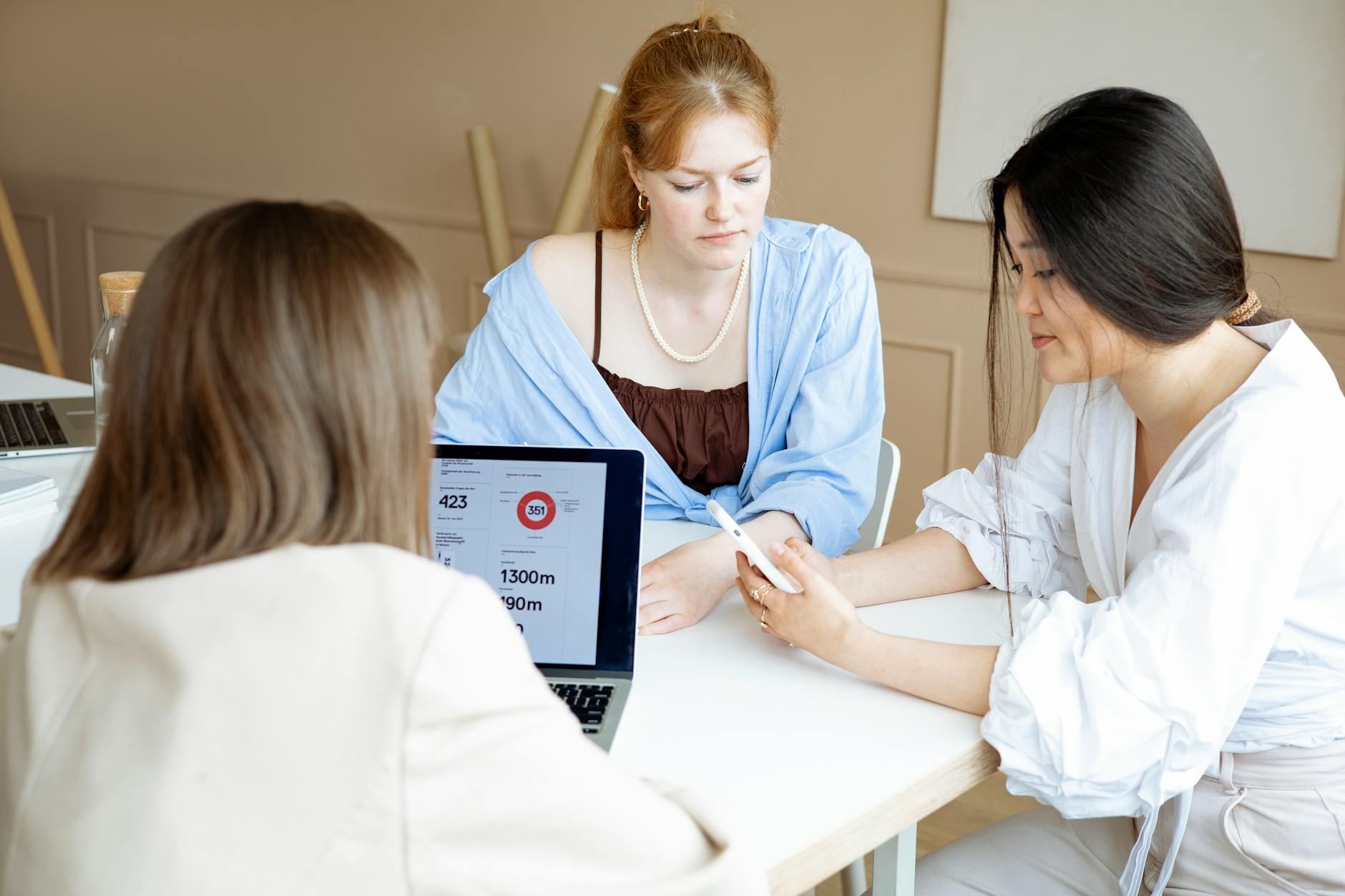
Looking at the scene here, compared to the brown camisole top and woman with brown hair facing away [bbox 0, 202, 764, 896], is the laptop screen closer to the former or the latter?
woman with brown hair facing away [bbox 0, 202, 764, 896]

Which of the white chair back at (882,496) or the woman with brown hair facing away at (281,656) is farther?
the white chair back at (882,496)

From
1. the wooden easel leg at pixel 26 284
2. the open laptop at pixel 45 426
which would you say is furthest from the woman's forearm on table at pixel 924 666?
the wooden easel leg at pixel 26 284

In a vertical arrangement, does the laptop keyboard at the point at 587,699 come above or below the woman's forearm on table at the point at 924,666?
below

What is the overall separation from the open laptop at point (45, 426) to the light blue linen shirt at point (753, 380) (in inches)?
25.3

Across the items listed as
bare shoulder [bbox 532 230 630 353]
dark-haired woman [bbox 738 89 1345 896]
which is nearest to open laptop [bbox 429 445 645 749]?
dark-haired woman [bbox 738 89 1345 896]

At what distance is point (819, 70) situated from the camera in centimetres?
346

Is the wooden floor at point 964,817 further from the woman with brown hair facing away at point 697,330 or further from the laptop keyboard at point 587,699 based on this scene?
the laptop keyboard at point 587,699

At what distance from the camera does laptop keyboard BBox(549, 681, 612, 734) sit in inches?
45.2

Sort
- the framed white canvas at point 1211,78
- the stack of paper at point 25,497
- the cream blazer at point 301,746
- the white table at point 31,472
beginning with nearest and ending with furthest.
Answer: the cream blazer at point 301,746 < the white table at point 31,472 < the stack of paper at point 25,497 < the framed white canvas at point 1211,78

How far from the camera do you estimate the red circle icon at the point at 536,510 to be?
1268 mm

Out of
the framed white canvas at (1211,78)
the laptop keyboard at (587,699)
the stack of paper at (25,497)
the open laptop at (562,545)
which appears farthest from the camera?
the framed white canvas at (1211,78)

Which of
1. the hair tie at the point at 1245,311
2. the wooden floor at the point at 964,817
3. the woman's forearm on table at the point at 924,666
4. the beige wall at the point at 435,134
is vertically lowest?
the wooden floor at the point at 964,817

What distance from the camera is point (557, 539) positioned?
1.27m

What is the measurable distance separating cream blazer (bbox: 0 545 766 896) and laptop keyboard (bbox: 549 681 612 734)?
42 centimetres
